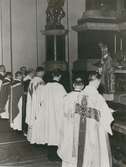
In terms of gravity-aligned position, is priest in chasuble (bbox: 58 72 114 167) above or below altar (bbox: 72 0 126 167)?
below

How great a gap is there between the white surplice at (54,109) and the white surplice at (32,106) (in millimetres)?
454

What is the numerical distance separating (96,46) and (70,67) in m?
1.27

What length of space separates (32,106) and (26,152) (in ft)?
2.78

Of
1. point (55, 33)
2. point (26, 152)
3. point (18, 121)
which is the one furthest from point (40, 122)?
point (55, 33)

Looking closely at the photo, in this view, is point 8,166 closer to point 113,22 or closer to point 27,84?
point 27,84

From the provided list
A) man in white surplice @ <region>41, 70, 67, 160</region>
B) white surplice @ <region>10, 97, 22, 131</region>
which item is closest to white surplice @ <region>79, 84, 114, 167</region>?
man in white surplice @ <region>41, 70, 67, 160</region>

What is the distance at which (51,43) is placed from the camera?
9.50 metres

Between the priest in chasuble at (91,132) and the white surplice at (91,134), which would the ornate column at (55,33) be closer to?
the white surplice at (91,134)

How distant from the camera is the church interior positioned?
20.4ft

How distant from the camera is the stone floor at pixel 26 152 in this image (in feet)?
18.5

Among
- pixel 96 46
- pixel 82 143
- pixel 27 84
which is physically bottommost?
pixel 82 143

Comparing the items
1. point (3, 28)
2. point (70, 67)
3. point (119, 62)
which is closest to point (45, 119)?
point (119, 62)

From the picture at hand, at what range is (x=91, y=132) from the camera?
5105mm

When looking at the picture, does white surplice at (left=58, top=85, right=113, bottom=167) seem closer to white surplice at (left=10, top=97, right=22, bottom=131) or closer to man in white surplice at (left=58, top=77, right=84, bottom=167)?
man in white surplice at (left=58, top=77, right=84, bottom=167)
